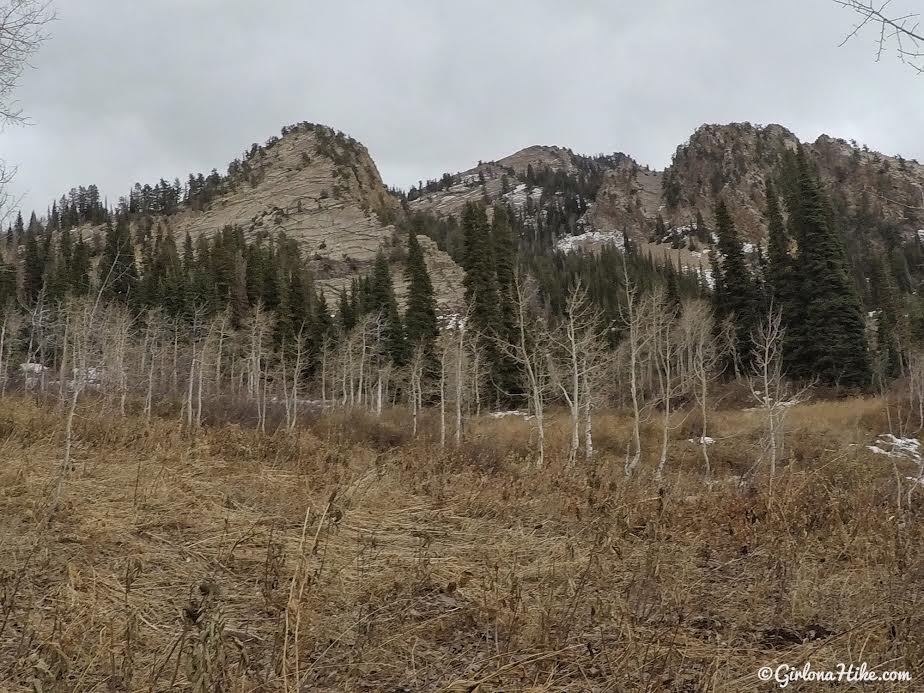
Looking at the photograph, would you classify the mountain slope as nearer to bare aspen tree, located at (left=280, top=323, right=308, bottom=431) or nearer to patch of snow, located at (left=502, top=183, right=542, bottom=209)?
patch of snow, located at (left=502, top=183, right=542, bottom=209)

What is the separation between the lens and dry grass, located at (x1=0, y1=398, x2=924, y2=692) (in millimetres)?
2576

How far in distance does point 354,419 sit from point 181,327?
100ft

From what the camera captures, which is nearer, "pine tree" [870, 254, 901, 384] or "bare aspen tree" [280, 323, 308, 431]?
"bare aspen tree" [280, 323, 308, 431]

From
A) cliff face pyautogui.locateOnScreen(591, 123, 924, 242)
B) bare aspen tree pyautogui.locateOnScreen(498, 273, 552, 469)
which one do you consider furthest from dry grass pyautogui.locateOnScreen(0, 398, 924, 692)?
cliff face pyautogui.locateOnScreen(591, 123, 924, 242)

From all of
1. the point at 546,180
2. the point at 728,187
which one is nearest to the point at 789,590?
the point at 728,187

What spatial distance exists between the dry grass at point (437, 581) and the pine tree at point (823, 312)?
40.0m

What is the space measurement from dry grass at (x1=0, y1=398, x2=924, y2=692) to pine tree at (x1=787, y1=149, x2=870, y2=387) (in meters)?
40.0

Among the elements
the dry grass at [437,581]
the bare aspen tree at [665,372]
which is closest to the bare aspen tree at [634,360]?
the bare aspen tree at [665,372]

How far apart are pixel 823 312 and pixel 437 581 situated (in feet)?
154

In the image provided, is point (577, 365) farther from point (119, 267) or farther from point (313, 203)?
point (313, 203)

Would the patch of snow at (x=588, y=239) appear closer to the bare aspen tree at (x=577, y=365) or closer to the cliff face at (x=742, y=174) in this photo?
the cliff face at (x=742, y=174)

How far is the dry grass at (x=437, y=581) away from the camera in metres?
2.58

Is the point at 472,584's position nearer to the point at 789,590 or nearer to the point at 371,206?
the point at 789,590

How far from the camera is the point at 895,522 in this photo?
15.9 feet
